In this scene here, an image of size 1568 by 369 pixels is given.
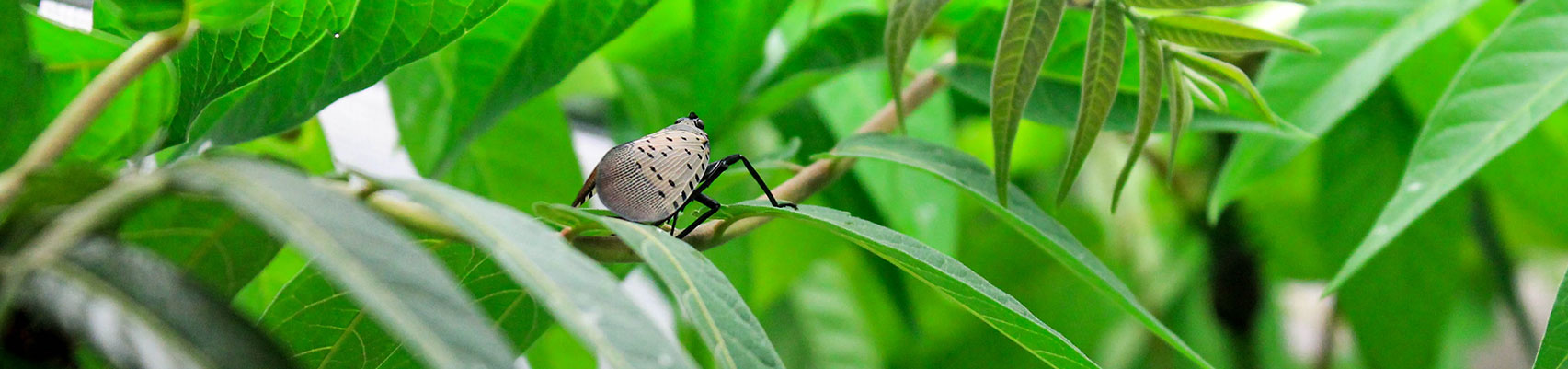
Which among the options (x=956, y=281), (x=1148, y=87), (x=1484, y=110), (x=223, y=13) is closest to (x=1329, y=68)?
(x=1484, y=110)

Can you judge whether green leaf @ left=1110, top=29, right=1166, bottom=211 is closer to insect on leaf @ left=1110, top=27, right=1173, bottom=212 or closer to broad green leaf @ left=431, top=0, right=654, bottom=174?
insect on leaf @ left=1110, top=27, right=1173, bottom=212

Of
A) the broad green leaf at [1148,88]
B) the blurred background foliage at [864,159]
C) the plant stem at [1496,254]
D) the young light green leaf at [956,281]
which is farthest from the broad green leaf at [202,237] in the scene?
the plant stem at [1496,254]

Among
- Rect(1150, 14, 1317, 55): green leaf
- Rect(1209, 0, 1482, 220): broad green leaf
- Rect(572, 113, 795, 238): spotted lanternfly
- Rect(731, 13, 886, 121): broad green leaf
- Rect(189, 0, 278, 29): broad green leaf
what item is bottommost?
Rect(1209, 0, 1482, 220): broad green leaf

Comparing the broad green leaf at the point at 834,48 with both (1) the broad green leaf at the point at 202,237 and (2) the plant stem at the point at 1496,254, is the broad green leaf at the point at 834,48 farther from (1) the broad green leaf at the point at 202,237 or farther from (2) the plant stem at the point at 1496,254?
(2) the plant stem at the point at 1496,254

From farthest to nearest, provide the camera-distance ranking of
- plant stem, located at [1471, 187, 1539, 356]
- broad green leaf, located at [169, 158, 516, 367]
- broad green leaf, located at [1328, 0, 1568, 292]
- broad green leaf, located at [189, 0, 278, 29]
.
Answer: plant stem, located at [1471, 187, 1539, 356], broad green leaf, located at [1328, 0, 1568, 292], broad green leaf, located at [189, 0, 278, 29], broad green leaf, located at [169, 158, 516, 367]

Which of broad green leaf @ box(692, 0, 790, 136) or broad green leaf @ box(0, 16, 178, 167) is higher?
broad green leaf @ box(0, 16, 178, 167)

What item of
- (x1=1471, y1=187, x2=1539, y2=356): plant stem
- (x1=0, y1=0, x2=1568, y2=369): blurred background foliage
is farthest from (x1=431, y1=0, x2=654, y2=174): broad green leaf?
(x1=1471, y1=187, x2=1539, y2=356): plant stem
